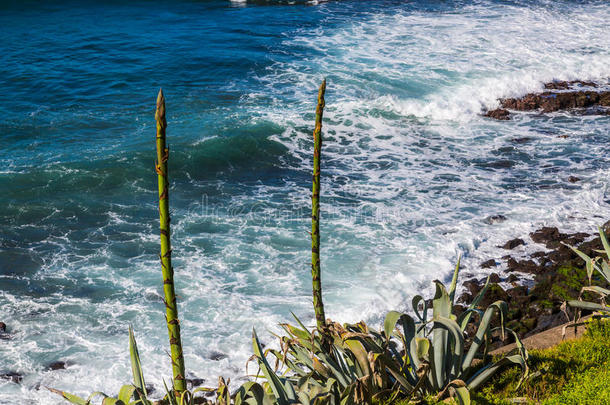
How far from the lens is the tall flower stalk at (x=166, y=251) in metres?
3.59

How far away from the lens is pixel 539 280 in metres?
11.1

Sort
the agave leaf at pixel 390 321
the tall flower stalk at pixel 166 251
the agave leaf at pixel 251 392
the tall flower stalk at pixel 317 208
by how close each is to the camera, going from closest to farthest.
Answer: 1. the tall flower stalk at pixel 166 251
2. the tall flower stalk at pixel 317 208
3. the agave leaf at pixel 251 392
4. the agave leaf at pixel 390 321

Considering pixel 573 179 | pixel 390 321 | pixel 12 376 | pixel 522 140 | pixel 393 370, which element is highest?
pixel 390 321

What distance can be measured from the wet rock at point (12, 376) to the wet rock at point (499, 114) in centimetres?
1778

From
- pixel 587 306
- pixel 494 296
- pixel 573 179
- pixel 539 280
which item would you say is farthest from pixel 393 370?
pixel 573 179

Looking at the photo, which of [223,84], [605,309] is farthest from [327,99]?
[605,309]

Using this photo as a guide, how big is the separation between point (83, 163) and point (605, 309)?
14562 mm

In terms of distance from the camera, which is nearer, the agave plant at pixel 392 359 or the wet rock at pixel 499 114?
the agave plant at pixel 392 359

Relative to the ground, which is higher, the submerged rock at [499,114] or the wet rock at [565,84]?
the wet rock at [565,84]

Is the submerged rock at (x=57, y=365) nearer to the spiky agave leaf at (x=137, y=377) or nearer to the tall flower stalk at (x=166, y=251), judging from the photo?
the spiky agave leaf at (x=137, y=377)

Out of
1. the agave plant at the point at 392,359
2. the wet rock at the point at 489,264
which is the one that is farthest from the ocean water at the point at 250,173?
the agave plant at the point at 392,359

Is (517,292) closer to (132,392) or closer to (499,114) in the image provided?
(132,392)

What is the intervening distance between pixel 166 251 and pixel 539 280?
898 centimetres

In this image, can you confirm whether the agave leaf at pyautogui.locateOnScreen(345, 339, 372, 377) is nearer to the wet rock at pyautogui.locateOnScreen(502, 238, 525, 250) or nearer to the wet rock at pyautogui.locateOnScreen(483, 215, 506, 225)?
the wet rock at pyautogui.locateOnScreen(502, 238, 525, 250)
